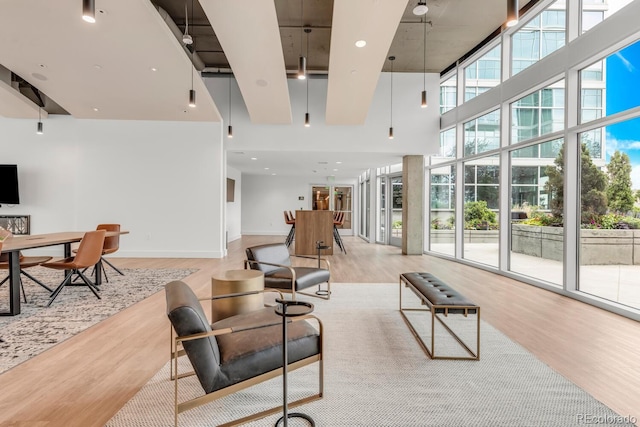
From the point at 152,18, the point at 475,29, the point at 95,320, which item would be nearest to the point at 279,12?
the point at 152,18

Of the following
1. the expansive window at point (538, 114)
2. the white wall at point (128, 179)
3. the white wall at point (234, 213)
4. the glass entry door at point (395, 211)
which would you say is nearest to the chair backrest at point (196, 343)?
the expansive window at point (538, 114)

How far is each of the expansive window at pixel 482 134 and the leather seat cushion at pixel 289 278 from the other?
4.41 meters

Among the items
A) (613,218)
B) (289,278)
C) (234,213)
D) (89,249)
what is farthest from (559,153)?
(234,213)

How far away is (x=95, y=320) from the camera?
350 cm

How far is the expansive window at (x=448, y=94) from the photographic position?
7.60 metres

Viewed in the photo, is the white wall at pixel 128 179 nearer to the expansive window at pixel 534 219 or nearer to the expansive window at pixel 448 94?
the expansive window at pixel 448 94

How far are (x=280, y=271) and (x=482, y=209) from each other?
15.3ft

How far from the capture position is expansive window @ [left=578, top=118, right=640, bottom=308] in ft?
12.4

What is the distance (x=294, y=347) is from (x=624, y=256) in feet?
14.0

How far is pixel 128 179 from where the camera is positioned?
7469 mm

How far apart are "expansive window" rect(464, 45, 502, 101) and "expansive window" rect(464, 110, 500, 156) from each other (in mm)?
563

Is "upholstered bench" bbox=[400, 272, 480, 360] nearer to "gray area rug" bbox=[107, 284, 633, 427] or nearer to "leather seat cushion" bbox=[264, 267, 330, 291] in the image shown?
"gray area rug" bbox=[107, 284, 633, 427]

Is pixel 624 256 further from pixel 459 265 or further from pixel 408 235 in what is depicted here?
pixel 408 235

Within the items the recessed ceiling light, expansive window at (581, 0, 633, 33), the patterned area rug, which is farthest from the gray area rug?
the recessed ceiling light
